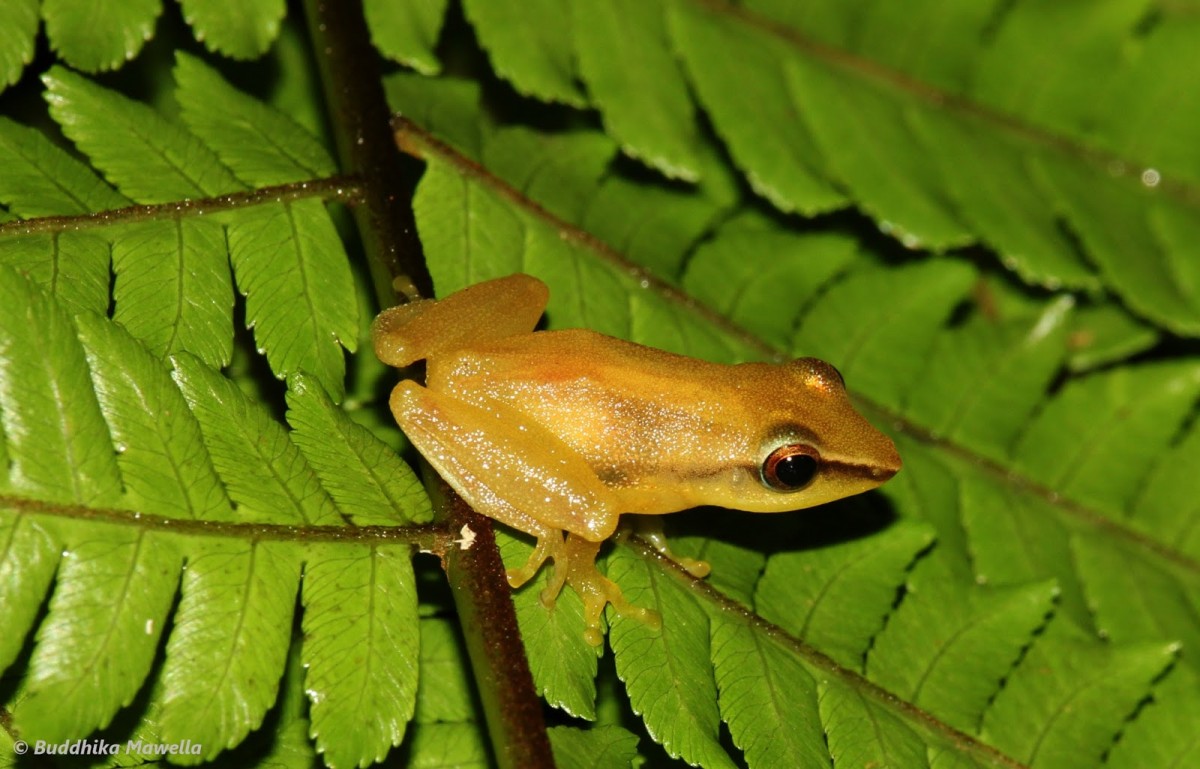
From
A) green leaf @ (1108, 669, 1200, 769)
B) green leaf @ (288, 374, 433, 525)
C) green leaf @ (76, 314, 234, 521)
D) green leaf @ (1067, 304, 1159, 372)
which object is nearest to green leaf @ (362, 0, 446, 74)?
green leaf @ (288, 374, 433, 525)

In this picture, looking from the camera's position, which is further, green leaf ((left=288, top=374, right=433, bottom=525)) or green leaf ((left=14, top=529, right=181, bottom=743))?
green leaf ((left=288, top=374, right=433, bottom=525))

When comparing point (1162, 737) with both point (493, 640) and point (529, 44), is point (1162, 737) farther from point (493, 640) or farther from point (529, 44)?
point (529, 44)

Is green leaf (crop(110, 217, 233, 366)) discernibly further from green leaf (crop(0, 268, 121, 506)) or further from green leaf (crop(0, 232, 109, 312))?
green leaf (crop(0, 268, 121, 506))

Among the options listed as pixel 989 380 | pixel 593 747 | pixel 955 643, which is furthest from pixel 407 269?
pixel 989 380

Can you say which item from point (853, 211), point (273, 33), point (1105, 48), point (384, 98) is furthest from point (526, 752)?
point (1105, 48)

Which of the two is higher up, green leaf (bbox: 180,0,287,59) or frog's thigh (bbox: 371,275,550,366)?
green leaf (bbox: 180,0,287,59)
